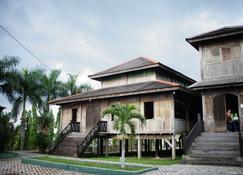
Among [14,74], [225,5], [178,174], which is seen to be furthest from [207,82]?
[14,74]

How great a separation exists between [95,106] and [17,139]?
1087 cm

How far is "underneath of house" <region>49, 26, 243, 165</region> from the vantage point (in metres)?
15.2

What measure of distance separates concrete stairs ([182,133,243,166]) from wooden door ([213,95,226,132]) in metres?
1.12

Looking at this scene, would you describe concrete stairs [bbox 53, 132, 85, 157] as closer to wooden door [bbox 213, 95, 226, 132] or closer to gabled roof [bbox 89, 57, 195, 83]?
gabled roof [bbox 89, 57, 195, 83]

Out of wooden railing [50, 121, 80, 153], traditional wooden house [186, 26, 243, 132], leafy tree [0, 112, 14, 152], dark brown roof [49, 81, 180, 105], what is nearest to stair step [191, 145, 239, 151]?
traditional wooden house [186, 26, 243, 132]

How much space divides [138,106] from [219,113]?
5759mm

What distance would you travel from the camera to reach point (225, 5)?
14.2 meters

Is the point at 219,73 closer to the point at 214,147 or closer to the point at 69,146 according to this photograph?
the point at 214,147

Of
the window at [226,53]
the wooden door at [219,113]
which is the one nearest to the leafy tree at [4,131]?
the wooden door at [219,113]

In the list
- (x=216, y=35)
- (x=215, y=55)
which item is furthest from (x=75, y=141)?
(x=216, y=35)

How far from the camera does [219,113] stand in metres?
16.7

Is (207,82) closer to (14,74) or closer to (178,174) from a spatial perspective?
(178,174)

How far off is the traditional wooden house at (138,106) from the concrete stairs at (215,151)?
2665 millimetres

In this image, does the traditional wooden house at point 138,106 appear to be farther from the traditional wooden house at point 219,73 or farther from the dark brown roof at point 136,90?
the traditional wooden house at point 219,73
